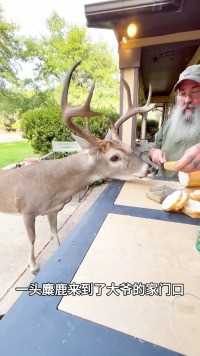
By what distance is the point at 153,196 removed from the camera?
5.14 ft

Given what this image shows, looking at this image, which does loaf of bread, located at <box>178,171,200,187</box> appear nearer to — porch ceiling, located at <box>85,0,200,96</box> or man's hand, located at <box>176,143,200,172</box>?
man's hand, located at <box>176,143,200,172</box>

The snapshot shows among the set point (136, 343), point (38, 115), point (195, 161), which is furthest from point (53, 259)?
point (38, 115)

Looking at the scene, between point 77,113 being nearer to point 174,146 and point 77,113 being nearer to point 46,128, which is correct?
point 174,146

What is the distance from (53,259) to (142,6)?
2.12 metres

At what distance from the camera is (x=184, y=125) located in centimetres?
217

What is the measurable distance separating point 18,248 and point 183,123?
7.24 ft

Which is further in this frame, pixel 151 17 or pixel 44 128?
pixel 44 128

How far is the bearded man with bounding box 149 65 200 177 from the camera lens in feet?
6.41

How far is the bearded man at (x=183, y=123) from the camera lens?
1955 millimetres

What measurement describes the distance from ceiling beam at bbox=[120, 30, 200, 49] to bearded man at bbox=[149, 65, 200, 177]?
97 cm

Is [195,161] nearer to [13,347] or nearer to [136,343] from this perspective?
[136,343]

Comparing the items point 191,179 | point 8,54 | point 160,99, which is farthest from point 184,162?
point 8,54

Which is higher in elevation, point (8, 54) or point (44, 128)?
point (8, 54)

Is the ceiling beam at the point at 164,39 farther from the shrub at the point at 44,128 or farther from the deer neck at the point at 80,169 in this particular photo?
the shrub at the point at 44,128
